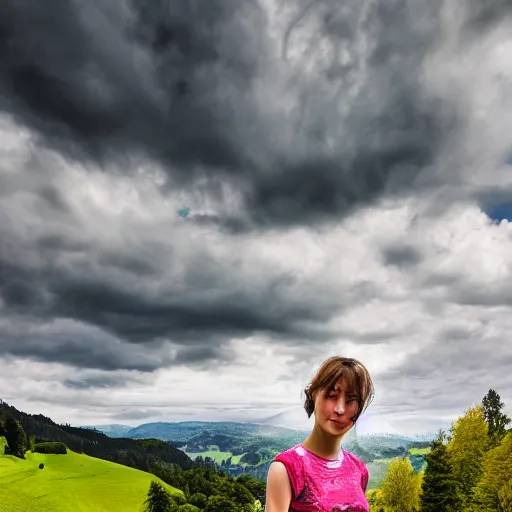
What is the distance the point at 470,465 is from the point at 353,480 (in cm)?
6896

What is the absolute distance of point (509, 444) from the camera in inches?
2051

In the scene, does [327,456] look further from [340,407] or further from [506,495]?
[506,495]

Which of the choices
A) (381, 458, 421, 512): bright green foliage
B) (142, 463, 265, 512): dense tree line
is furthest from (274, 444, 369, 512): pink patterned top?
(142, 463, 265, 512): dense tree line

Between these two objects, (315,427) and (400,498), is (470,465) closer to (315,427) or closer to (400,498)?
(400,498)

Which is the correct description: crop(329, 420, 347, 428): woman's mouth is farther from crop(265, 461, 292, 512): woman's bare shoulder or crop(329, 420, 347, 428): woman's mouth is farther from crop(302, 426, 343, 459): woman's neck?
crop(265, 461, 292, 512): woman's bare shoulder

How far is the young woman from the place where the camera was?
3502 millimetres

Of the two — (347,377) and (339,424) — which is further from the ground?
(347,377)

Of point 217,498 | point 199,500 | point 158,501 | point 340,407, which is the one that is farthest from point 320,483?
point 199,500

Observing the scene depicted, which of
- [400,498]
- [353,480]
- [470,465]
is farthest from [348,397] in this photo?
[400,498]

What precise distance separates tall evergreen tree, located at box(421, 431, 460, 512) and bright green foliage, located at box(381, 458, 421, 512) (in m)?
10.1

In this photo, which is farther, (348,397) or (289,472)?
(348,397)

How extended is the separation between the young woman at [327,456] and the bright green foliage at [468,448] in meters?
66.5

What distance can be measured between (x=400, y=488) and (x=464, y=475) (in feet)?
43.3

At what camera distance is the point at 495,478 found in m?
51.7
